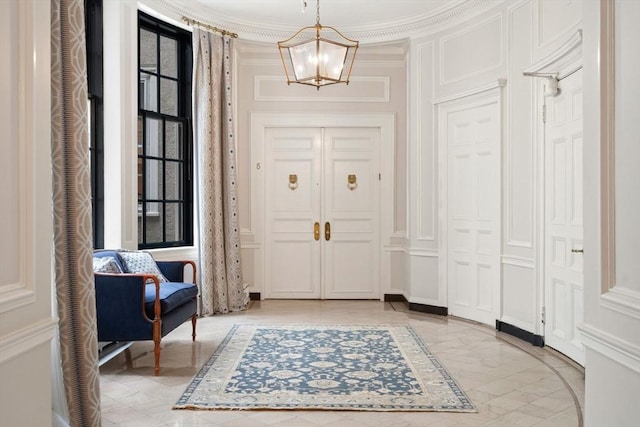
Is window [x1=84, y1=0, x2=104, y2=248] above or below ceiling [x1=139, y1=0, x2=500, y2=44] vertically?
below

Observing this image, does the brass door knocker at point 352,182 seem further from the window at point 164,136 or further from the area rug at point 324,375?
the area rug at point 324,375

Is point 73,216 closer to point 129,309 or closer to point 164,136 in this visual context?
point 129,309

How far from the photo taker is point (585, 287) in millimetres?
1862

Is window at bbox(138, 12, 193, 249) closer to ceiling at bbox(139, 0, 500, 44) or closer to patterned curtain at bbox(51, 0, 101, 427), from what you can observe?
ceiling at bbox(139, 0, 500, 44)

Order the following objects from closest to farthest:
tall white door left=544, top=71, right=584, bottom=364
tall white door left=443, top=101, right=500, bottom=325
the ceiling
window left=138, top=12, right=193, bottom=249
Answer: tall white door left=544, top=71, right=584, bottom=364 → tall white door left=443, top=101, right=500, bottom=325 → window left=138, top=12, right=193, bottom=249 → the ceiling

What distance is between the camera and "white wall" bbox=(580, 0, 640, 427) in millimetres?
1566

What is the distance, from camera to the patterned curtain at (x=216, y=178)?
6.05 metres

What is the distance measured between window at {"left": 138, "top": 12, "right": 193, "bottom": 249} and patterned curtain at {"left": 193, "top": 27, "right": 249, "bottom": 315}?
0.25 metres

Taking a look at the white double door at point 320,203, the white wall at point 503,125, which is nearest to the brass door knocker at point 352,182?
the white double door at point 320,203

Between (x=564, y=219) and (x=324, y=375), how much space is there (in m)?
2.20

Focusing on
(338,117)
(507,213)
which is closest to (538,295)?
(507,213)

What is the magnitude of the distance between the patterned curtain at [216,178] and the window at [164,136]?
10.0 inches

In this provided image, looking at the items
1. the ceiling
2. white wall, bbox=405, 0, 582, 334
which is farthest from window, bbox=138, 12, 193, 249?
white wall, bbox=405, 0, 582, 334

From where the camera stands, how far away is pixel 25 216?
1.73 m
